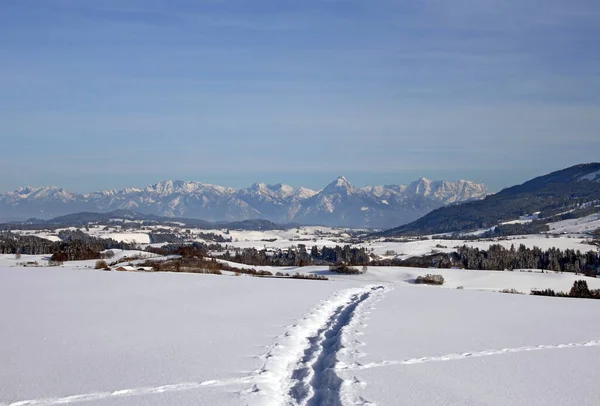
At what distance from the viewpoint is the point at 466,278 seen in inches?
2509

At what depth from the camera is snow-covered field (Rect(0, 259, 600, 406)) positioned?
31.9ft

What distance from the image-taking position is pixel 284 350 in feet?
42.8

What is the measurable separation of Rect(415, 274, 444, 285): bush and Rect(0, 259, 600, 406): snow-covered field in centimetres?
3300

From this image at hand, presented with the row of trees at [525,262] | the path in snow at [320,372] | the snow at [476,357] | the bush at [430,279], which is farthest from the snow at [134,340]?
the row of trees at [525,262]

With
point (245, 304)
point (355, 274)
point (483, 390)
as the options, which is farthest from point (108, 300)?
point (355, 274)

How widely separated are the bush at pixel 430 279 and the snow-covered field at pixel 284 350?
33.0 meters

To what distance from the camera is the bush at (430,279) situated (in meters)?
57.5

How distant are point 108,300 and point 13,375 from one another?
10.7 m

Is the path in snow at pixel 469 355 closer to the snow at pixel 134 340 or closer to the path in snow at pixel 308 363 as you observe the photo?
the path in snow at pixel 308 363

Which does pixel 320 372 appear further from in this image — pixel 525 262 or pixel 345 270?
pixel 525 262

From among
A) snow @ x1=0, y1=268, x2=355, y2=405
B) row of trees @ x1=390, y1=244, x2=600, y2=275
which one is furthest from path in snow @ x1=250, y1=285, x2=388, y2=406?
row of trees @ x1=390, y1=244, x2=600, y2=275

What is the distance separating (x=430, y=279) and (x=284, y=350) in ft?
155

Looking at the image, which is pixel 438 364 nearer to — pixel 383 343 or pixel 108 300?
pixel 383 343

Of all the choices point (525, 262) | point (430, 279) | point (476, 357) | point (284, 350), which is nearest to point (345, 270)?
point (430, 279)
